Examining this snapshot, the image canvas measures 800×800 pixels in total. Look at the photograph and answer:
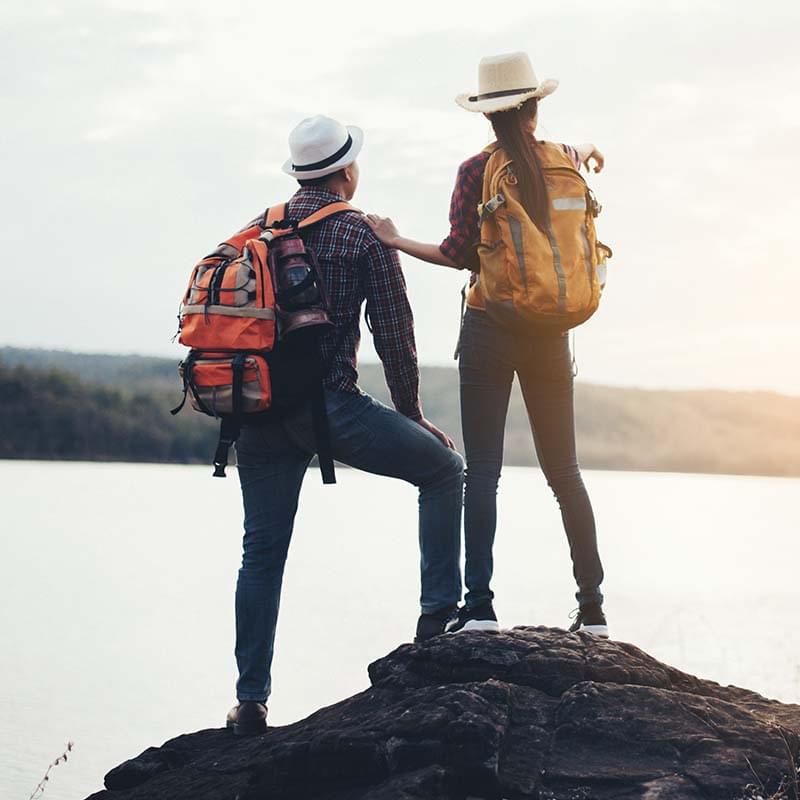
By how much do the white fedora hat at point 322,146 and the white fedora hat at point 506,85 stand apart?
54 cm

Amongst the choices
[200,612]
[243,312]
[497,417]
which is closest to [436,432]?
[497,417]

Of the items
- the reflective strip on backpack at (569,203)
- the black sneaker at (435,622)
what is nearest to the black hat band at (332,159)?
the reflective strip on backpack at (569,203)

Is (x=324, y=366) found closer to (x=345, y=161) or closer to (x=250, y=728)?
(x=345, y=161)

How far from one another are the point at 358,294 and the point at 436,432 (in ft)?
2.35

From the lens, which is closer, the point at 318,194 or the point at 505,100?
the point at 505,100

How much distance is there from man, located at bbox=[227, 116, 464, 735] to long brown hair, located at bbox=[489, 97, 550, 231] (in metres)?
0.64

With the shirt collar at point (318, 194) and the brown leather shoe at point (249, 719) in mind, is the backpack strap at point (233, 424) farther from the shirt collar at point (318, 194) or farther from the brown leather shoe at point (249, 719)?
the brown leather shoe at point (249, 719)

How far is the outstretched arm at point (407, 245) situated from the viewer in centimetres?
550

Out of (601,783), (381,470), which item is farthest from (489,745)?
(381,470)

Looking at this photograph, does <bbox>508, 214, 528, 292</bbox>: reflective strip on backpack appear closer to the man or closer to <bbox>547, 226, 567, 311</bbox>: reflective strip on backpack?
<bbox>547, 226, 567, 311</bbox>: reflective strip on backpack

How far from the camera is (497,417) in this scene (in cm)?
553

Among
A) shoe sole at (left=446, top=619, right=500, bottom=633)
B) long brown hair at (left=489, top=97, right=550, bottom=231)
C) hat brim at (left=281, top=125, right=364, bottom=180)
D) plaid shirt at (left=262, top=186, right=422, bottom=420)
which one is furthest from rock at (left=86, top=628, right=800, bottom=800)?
hat brim at (left=281, top=125, right=364, bottom=180)

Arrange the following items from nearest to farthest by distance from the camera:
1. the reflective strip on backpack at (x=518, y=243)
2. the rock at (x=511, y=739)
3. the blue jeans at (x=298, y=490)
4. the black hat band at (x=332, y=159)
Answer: the rock at (x=511, y=739), the reflective strip on backpack at (x=518, y=243), the blue jeans at (x=298, y=490), the black hat band at (x=332, y=159)

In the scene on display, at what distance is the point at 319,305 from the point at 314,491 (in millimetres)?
56161
